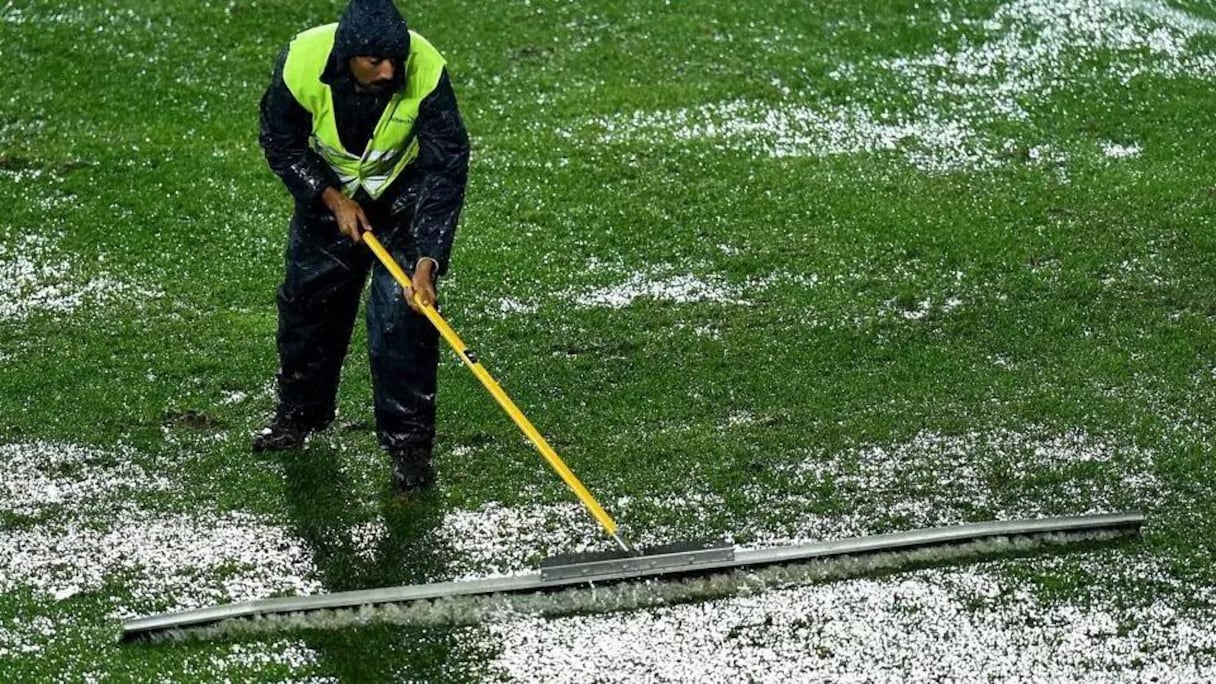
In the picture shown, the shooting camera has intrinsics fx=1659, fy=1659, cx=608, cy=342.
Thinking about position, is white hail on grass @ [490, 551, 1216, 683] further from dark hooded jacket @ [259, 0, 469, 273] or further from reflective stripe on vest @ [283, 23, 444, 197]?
reflective stripe on vest @ [283, 23, 444, 197]

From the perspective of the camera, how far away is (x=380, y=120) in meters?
6.67

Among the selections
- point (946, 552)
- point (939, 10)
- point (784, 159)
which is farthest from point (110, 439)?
point (939, 10)

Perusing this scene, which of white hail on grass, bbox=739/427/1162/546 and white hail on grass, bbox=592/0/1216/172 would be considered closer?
white hail on grass, bbox=739/427/1162/546

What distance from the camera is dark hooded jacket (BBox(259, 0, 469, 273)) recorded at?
6332 millimetres

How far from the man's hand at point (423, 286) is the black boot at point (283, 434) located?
1136 mm

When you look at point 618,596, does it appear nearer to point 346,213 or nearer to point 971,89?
point 346,213

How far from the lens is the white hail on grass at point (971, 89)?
10.9 m

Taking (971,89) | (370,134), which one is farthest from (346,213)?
(971,89)

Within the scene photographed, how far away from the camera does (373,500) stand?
6941mm

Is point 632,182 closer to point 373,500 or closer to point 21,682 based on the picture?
point 373,500

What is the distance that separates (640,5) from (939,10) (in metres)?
2.28

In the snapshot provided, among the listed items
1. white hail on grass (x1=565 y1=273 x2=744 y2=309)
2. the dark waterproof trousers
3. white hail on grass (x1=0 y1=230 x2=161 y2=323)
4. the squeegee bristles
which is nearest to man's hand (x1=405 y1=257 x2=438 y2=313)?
the dark waterproof trousers

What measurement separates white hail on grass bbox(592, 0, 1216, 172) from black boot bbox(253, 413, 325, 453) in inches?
165

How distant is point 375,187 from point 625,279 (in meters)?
2.59
